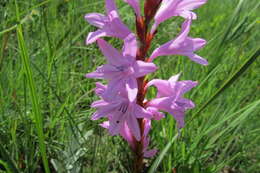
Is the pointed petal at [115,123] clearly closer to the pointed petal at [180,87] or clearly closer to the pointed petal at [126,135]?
the pointed petal at [126,135]

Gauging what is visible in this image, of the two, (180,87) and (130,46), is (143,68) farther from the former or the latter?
(180,87)

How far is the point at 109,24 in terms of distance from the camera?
3.67 ft

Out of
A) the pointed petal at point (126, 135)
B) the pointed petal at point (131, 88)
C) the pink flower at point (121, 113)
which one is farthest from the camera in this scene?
the pointed petal at point (126, 135)

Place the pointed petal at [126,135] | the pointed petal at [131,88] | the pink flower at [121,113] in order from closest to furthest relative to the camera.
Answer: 1. the pointed petal at [131,88]
2. the pink flower at [121,113]
3. the pointed petal at [126,135]

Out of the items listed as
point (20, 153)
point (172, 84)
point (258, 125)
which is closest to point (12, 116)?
point (20, 153)

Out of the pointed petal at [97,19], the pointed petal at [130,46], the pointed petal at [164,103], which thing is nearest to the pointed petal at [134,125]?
the pointed petal at [164,103]

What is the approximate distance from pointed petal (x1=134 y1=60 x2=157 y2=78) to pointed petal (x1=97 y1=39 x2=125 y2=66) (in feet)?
0.26

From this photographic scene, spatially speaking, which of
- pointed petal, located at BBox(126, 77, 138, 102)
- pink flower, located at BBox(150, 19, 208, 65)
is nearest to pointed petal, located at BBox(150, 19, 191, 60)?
pink flower, located at BBox(150, 19, 208, 65)

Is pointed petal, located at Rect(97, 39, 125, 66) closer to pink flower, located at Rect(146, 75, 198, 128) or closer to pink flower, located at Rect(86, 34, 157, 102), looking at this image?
pink flower, located at Rect(86, 34, 157, 102)

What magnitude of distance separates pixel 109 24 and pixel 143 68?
0.24 metres

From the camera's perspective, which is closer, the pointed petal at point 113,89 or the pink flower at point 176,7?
the pointed petal at point 113,89

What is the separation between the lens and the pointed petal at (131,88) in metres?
1.00

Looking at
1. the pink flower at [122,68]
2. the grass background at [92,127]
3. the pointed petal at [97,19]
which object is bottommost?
the grass background at [92,127]

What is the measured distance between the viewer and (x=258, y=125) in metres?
1.86
